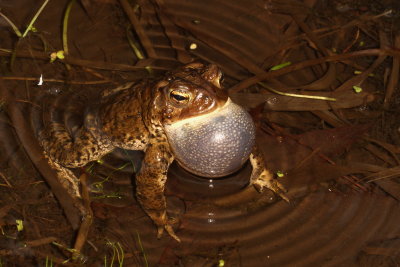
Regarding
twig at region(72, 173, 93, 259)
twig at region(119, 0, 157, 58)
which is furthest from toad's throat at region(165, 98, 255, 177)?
twig at region(119, 0, 157, 58)

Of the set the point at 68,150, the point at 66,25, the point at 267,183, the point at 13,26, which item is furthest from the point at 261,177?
the point at 13,26

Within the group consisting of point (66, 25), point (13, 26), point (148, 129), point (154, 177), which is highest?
point (13, 26)

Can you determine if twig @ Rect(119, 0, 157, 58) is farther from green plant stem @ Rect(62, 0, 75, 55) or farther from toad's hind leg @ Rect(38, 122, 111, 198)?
toad's hind leg @ Rect(38, 122, 111, 198)

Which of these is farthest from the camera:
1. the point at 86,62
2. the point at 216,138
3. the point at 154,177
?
the point at 86,62

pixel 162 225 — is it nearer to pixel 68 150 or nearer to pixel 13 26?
pixel 68 150

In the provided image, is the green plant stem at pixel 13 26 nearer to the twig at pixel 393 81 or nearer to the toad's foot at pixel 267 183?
the toad's foot at pixel 267 183

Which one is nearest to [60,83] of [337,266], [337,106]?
[337,106]
